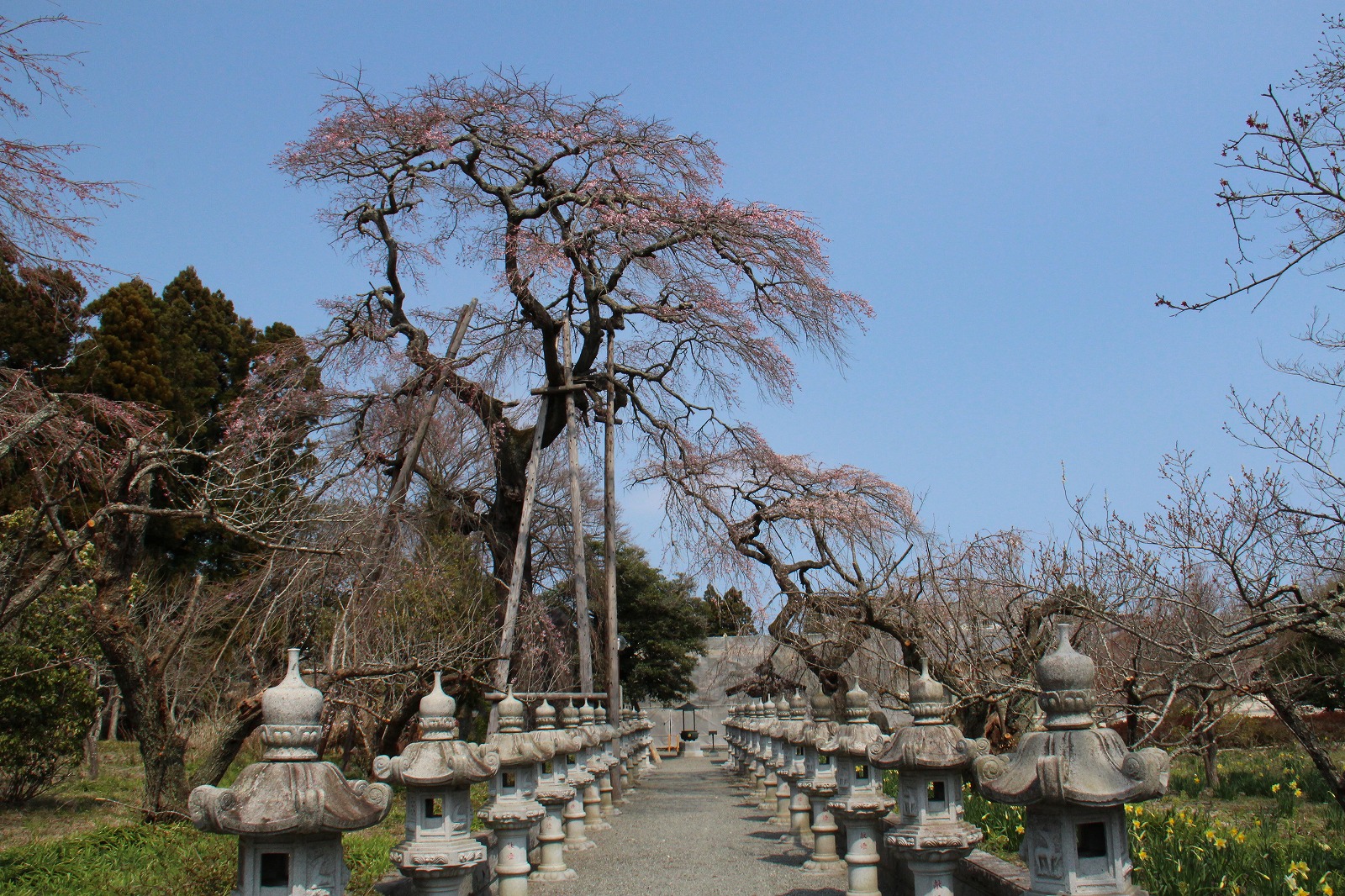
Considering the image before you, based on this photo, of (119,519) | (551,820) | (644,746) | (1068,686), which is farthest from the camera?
A: (644,746)

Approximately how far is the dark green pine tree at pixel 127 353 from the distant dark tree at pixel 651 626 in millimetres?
13874

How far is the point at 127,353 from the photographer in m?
22.2

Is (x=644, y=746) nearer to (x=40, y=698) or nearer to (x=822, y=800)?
(x=822, y=800)

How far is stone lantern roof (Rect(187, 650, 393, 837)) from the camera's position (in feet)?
14.2

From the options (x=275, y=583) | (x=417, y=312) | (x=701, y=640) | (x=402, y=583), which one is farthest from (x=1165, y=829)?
(x=701, y=640)

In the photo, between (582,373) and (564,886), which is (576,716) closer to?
(564,886)

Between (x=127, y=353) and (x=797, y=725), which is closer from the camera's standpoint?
(x=797, y=725)

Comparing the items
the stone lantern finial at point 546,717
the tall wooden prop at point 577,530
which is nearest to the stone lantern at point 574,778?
the stone lantern finial at point 546,717

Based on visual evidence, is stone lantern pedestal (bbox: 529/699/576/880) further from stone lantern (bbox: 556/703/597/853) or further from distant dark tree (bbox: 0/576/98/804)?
distant dark tree (bbox: 0/576/98/804)

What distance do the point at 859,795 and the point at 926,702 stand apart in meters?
1.94

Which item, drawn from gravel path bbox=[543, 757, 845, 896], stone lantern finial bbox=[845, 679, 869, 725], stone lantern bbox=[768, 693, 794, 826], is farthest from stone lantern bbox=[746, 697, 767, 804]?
stone lantern finial bbox=[845, 679, 869, 725]

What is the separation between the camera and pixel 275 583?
580 inches

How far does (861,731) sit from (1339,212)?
204 inches

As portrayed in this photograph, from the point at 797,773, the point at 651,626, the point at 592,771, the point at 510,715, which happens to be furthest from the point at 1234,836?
the point at 651,626
